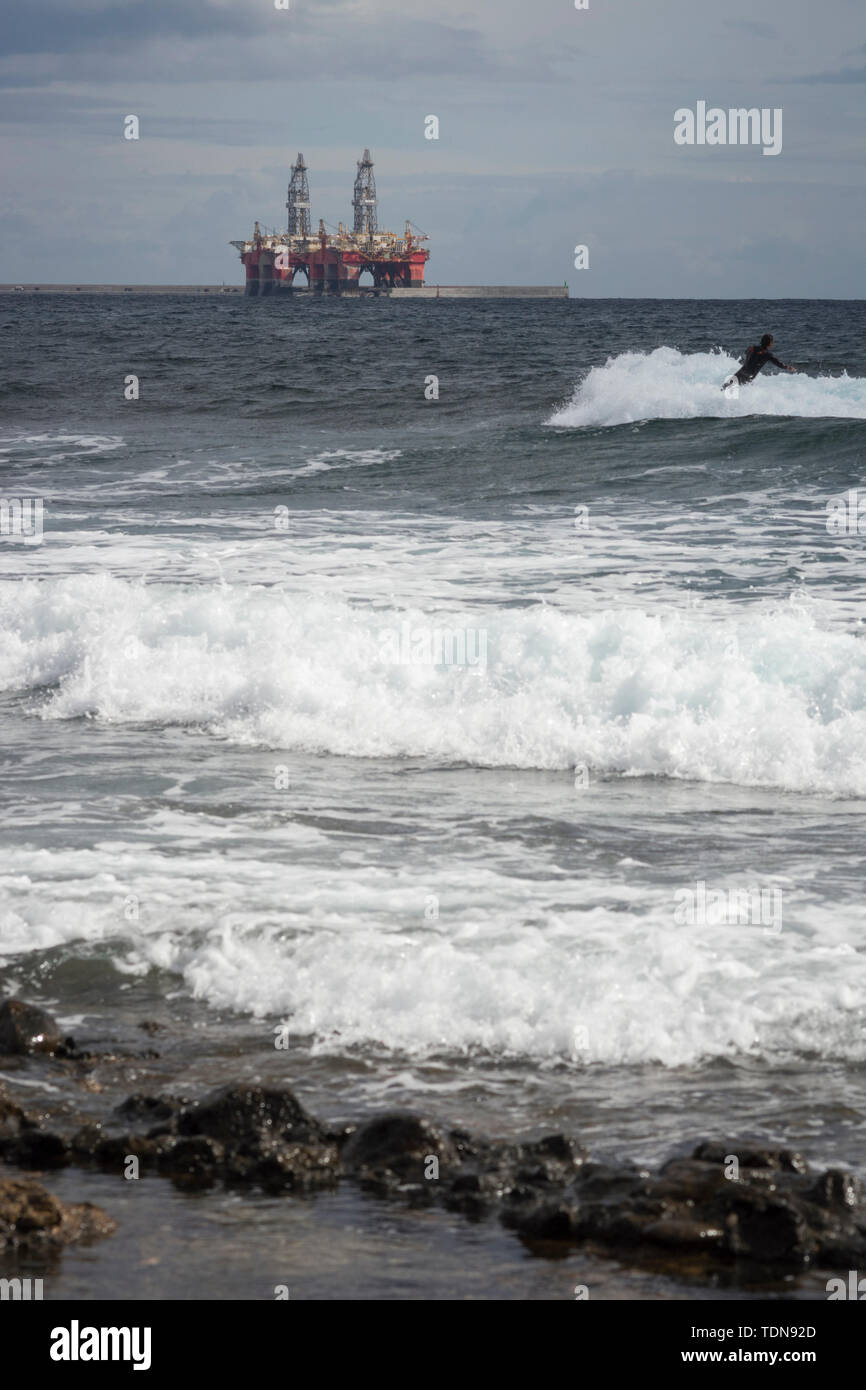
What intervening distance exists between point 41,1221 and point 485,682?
7394 millimetres

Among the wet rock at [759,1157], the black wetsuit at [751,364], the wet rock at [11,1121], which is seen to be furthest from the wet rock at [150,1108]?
the black wetsuit at [751,364]

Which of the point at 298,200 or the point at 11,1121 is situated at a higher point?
the point at 298,200

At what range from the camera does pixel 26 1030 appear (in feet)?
18.2

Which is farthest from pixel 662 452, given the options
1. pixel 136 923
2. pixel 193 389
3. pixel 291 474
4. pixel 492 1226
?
pixel 492 1226

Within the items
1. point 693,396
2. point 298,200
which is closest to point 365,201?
point 298,200

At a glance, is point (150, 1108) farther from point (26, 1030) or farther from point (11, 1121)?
point (26, 1030)

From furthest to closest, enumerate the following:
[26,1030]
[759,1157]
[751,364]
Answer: [751,364] < [26,1030] < [759,1157]

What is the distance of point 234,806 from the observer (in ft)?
28.4

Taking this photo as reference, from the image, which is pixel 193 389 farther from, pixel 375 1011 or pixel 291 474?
pixel 375 1011

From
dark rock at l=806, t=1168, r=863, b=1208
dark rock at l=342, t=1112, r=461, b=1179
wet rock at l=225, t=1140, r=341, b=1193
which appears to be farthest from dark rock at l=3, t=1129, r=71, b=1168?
dark rock at l=806, t=1168, r=863, b=1208

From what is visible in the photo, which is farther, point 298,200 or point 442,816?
point 298,200

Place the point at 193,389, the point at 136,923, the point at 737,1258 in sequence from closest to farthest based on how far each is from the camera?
the point at 737,1258 < the point at 136,923 < the point at 193,389

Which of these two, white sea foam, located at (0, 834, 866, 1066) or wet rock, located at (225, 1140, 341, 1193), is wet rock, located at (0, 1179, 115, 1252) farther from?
white sea foam, located at (0, 834, 866, 1066)
